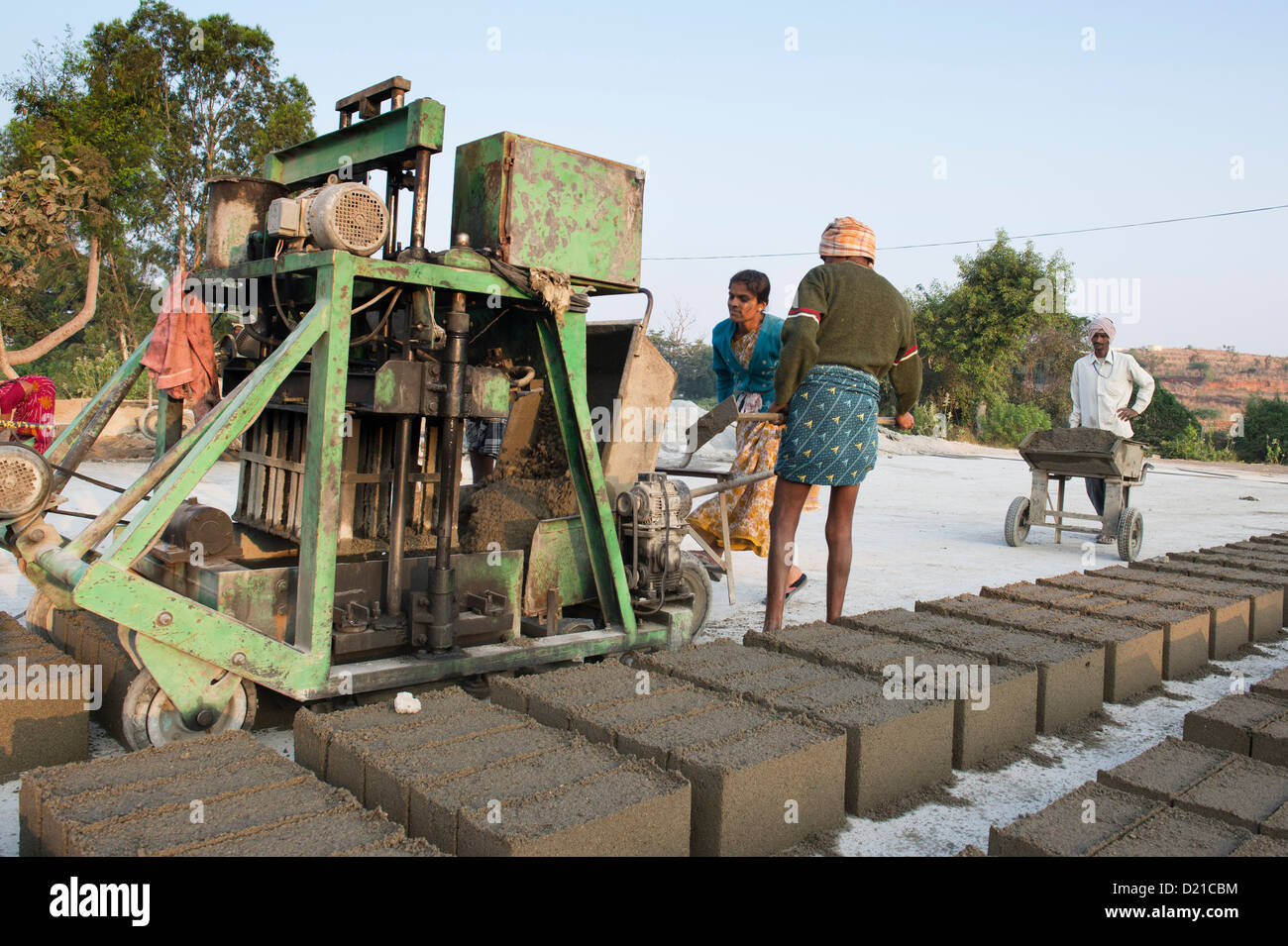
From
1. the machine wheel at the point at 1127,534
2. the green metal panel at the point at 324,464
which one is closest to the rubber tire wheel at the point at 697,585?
the green metal panel at the point at 324,464

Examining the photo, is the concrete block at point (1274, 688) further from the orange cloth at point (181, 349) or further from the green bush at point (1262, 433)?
the green bush at point (1262, 433)

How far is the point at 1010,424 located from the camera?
29.0 meters

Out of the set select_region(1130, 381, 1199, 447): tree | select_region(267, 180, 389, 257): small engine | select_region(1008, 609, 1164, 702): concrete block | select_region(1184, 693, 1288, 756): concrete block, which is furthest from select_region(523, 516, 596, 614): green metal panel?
select_region(1130, 381, 1199, 447): tree

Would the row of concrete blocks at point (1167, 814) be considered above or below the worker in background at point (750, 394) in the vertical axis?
below

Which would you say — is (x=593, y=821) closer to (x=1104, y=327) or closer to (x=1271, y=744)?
(x=1271, y=744)

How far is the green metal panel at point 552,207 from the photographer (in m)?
3.54

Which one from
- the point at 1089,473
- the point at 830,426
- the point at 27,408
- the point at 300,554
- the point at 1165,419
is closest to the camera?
the point at 300,554

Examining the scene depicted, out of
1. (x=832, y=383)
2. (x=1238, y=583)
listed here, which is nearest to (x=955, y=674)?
(x=832, y=383)

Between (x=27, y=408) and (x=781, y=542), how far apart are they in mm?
6993

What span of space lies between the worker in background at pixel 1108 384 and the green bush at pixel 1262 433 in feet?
82.4

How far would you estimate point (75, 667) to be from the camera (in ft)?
10.5

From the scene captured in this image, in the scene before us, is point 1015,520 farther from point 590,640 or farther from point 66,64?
point 66,64

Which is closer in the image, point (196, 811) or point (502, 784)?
point (196, 811)

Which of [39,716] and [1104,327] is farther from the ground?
[1104,327]
